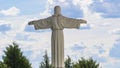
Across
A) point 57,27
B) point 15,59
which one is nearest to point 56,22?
point 57,27

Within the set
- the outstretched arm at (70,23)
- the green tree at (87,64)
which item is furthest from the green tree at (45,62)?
the outstretched arm at (70,23)

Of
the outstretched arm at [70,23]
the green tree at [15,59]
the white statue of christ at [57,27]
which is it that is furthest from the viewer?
the green tree at [15,59]

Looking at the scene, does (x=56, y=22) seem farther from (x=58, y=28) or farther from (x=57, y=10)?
(x=57, y=10)

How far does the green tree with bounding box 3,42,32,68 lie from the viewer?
3759 cm

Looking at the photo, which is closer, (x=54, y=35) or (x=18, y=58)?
(x=54, y=35)

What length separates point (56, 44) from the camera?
69.4ft

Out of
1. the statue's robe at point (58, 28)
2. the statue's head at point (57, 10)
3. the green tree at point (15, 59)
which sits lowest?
the statue's robe at point (58, 28)

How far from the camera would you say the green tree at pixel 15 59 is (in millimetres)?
37594

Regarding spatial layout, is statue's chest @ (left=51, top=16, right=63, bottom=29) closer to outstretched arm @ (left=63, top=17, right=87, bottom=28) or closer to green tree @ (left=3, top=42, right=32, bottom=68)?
outstretched arm @ (left=63, top=17, right=87, bottom=28)

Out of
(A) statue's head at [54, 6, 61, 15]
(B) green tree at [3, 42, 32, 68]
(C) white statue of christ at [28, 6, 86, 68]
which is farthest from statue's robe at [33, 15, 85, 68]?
(B) green tree at [3, 42, 32, 68]

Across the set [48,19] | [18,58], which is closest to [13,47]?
[18,58]

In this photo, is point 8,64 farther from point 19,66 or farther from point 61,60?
point 61,60

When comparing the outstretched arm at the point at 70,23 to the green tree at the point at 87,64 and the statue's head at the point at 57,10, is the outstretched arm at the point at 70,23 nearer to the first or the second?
the statue's head at the point at 57,10

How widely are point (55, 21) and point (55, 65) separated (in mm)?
1868
